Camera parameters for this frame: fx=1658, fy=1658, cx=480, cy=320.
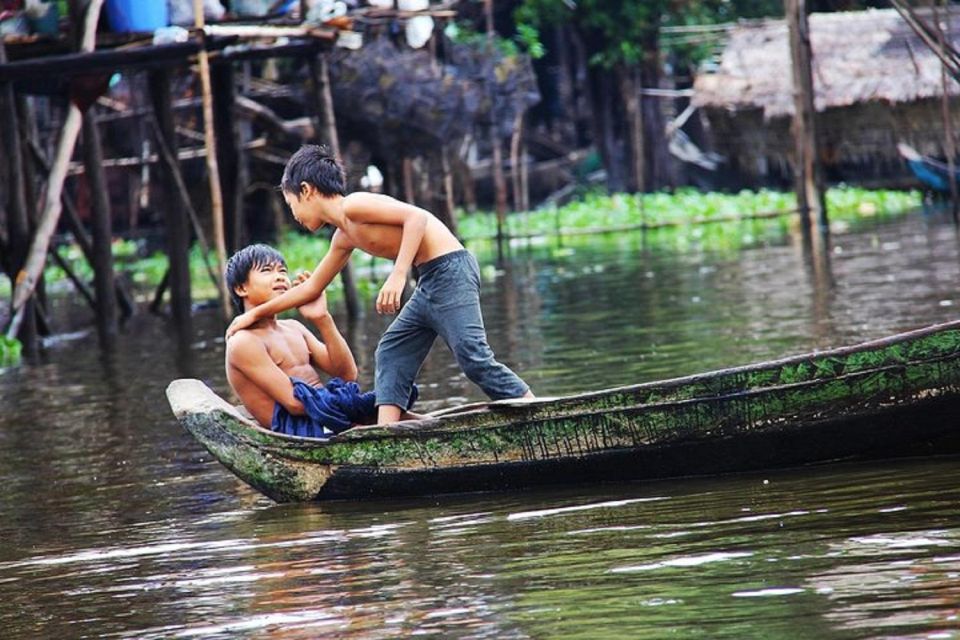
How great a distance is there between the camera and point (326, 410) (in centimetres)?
644

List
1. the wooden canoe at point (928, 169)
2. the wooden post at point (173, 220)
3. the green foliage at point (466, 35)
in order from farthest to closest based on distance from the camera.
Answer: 1. the wooden canoe at point (928, 169)
2. the green foliage at point (466, 35)
3. the wooden post at point (173, 220)

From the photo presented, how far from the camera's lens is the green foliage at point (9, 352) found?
1273 centimetres

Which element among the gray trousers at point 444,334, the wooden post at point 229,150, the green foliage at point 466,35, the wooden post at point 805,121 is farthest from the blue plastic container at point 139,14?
the green foliage at point 466,35

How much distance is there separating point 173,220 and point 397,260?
875 centimetres

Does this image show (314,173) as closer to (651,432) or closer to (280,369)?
(280,369)

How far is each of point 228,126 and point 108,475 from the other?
8184 mm

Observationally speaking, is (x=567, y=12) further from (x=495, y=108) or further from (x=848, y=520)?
Answer: (x=848, y=520)

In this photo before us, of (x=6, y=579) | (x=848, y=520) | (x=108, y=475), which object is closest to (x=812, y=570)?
(x=848, y=520)

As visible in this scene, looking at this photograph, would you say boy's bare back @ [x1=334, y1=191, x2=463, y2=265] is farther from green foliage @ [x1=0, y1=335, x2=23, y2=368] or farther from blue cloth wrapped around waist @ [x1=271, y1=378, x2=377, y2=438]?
green foliage @ [x1=0, y1=335, x2=23, y2=368]

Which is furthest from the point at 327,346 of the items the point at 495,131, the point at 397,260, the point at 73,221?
the point at 495,131

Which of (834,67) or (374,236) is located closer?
(374,236)

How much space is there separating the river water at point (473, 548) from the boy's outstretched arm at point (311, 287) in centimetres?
76

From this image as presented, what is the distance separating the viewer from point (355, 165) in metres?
20.2

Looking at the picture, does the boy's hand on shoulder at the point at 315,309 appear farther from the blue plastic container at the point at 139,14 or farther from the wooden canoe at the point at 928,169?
the wooden canoe at the point at 928,169
